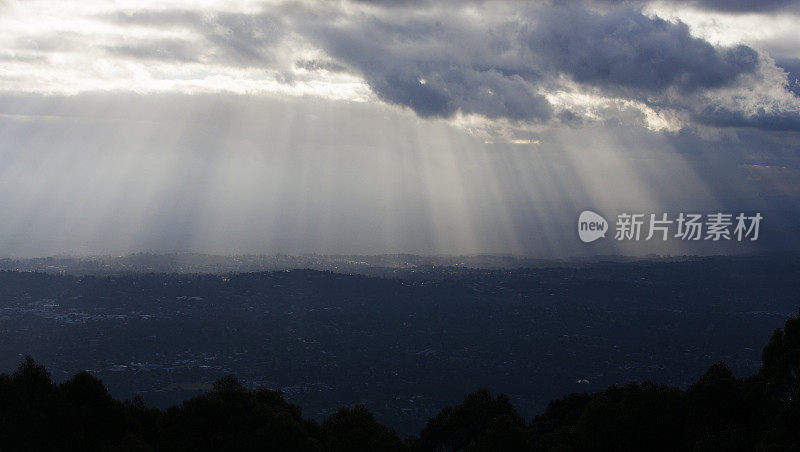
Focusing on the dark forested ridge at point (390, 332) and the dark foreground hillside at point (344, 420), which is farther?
the dark forested ridge at point (390, 332)

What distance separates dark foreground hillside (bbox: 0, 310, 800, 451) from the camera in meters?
20.1

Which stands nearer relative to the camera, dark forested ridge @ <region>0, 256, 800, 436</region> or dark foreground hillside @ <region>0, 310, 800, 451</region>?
dark foreground hillside @ <region>0, 310, 800, 451</region>

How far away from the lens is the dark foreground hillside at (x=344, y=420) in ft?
66.0

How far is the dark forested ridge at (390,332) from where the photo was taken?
6406 centimetres

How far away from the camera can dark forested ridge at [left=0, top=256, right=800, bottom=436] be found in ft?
210

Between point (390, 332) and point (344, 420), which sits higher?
point (344, 420)

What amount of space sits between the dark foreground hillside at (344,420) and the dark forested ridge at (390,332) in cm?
3151

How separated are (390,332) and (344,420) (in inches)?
2406

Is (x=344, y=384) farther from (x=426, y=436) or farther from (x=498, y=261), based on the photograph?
(x=498, y=261)

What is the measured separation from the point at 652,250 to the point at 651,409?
578ft

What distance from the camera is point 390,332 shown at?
8481 cm

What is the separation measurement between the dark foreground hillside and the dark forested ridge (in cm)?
3151

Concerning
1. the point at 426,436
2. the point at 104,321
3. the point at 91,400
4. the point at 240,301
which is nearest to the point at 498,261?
the point at 240,301

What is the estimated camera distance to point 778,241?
18825cm
